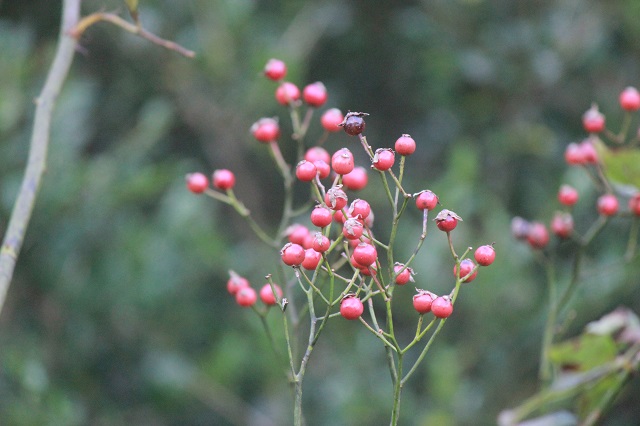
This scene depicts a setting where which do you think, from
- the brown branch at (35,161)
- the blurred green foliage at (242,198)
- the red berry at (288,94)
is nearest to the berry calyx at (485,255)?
the red berry at (288,94)

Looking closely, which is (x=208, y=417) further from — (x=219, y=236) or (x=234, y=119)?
(x=234, y=119)

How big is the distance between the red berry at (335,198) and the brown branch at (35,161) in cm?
30

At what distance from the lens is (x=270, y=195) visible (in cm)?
269

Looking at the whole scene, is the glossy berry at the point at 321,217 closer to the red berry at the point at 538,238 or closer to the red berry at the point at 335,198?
the red berry at the point at 335,198

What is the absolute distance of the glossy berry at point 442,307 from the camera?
0.64 meters

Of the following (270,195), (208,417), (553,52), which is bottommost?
(208,417)

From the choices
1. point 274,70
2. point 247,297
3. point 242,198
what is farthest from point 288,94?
point 242,198

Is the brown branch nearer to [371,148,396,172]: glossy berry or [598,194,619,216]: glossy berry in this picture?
[371,148,396,172]: glossy berry

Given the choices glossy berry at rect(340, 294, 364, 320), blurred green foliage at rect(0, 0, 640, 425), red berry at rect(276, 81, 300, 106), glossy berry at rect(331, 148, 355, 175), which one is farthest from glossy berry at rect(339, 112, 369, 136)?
blurred green foliage at rect(0, 0, 640, 425)

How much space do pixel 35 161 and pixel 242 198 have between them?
5.35 ft

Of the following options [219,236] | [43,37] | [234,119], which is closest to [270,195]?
[234,119]

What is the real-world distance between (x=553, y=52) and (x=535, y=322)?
757mm

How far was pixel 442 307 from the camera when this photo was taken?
0.64 meters

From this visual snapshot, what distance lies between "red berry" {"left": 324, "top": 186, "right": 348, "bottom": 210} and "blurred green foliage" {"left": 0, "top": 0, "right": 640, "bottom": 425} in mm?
1111
